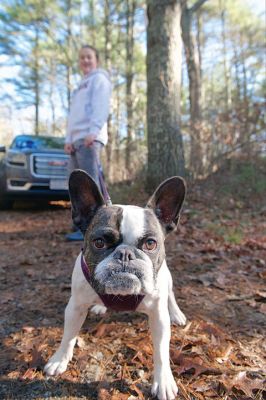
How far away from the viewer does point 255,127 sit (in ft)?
27.0

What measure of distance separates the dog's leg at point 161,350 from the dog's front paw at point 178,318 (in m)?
0.74

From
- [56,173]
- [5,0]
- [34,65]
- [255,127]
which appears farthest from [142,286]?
[34,65]

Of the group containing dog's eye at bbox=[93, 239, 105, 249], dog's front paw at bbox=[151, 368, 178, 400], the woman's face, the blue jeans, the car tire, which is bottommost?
dog's front paw at bbox=[151, 368, 178, 400]

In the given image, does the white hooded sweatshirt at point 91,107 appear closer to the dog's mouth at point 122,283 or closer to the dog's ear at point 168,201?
the dog's ear at point 168,201

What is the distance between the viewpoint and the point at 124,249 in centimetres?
189

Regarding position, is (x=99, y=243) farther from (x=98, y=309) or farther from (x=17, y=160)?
(x=17, y=160)

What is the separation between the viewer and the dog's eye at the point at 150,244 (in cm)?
203

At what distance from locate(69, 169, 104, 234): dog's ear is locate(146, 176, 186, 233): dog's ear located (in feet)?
1.09

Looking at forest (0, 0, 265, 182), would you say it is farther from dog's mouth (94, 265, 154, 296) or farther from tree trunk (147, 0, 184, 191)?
dog's mouth (94, 265, 154, 296)

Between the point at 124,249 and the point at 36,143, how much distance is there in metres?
7.35

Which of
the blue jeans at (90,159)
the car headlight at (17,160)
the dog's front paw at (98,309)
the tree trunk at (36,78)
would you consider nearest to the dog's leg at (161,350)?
the dog's front paw at (98,309)

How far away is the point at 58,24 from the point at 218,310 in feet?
46.3

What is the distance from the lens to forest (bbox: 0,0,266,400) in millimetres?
2334

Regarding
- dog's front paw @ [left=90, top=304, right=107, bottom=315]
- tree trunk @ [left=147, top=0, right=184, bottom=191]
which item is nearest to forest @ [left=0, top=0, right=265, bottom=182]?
tree trunk @ [left=147, top=0, right=184, bottom=191]
